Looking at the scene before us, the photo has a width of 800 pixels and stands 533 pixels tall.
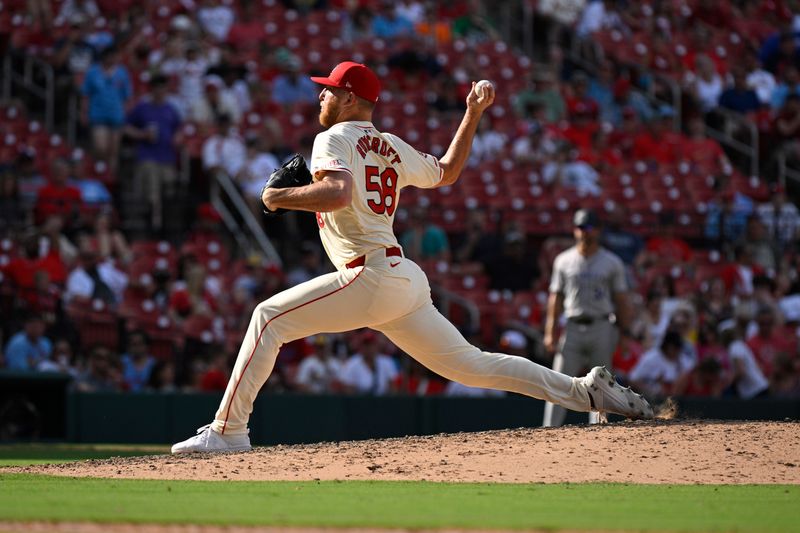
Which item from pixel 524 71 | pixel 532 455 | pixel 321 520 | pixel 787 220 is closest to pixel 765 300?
pixel 787 220

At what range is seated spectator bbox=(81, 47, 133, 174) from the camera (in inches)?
645

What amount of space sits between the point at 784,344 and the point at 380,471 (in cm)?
926

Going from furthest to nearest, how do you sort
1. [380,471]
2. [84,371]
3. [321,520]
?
[84,371], [380,471], [321,520]

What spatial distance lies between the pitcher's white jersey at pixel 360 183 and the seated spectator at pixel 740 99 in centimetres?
1478

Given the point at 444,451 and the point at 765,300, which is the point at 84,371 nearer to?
the point at 444,451

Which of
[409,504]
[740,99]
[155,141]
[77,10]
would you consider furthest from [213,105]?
[409,504]

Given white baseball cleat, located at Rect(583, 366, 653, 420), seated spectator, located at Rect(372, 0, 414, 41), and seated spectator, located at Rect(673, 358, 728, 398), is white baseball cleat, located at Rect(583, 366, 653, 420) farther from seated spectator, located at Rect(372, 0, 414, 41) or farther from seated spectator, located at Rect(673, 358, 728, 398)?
seated spectator, located at Rect(372, 0, 414, 41)

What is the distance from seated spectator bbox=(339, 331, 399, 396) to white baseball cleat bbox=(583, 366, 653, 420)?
582 centimetres

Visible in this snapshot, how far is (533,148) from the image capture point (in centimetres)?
1822

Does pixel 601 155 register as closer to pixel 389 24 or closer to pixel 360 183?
pixel 389 24

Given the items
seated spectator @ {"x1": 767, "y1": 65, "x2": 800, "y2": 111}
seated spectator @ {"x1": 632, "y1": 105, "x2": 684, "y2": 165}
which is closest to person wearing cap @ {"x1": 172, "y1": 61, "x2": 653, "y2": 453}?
seated spectator @ {"x1": 632, "y1": 105, "x2": 684, "y2": 165}

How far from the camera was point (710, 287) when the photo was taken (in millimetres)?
16297

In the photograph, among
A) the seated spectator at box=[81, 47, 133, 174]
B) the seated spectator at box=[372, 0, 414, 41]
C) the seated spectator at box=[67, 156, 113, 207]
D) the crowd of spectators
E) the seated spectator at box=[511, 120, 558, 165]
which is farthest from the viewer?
the seated spectator at box=[372, 0, 414, 41]

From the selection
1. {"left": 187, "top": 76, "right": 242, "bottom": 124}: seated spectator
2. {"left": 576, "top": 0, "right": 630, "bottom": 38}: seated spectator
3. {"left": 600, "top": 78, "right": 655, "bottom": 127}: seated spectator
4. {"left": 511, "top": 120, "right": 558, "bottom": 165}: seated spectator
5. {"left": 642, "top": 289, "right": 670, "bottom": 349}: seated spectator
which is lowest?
{"left": 642, "top": 289, "right": 670, "bottom": 349}: seated spectator
